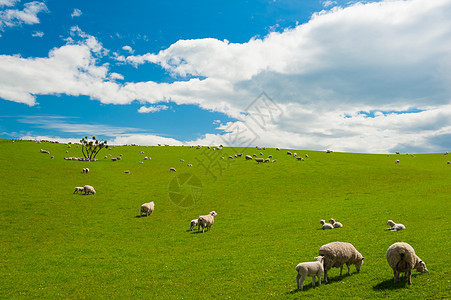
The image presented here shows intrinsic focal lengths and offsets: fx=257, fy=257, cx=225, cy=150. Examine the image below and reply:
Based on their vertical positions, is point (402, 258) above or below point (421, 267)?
above

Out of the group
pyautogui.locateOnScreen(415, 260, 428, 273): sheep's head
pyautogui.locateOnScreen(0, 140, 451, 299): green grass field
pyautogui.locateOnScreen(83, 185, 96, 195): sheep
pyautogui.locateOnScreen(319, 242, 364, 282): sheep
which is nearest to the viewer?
pyautogui.locateOnScreen(319, 242, 364, 282): sheep

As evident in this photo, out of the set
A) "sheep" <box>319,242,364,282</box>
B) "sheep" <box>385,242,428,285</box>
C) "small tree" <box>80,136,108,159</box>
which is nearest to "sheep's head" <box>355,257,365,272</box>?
"sheep" <box>319,242,364,282</box>

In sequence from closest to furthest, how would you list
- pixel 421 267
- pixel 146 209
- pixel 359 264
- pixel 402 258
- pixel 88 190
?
pixel 402 258
pixel 421 267
pixel 359 264
pixel 146 209
pixel 88 190

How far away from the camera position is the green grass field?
15.3 meters

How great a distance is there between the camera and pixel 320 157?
8244 cm

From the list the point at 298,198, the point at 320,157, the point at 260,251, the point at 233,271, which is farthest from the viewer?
the point at 320,157

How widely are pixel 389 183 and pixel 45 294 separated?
183 feet

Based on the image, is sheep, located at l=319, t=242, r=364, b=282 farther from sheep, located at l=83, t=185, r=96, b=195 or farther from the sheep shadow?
sheep, located at l=83, t=185, r=96, b=195

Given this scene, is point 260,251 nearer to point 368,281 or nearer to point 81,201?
point 368,281

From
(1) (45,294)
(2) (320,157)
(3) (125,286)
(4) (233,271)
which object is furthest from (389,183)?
(1) (45,294)

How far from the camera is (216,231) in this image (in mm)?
28844

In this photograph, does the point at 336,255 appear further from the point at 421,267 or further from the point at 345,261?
the point at 421,267

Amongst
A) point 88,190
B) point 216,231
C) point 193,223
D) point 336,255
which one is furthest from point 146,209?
point 336,255

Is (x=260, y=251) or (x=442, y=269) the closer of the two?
(x=442, y=269)
